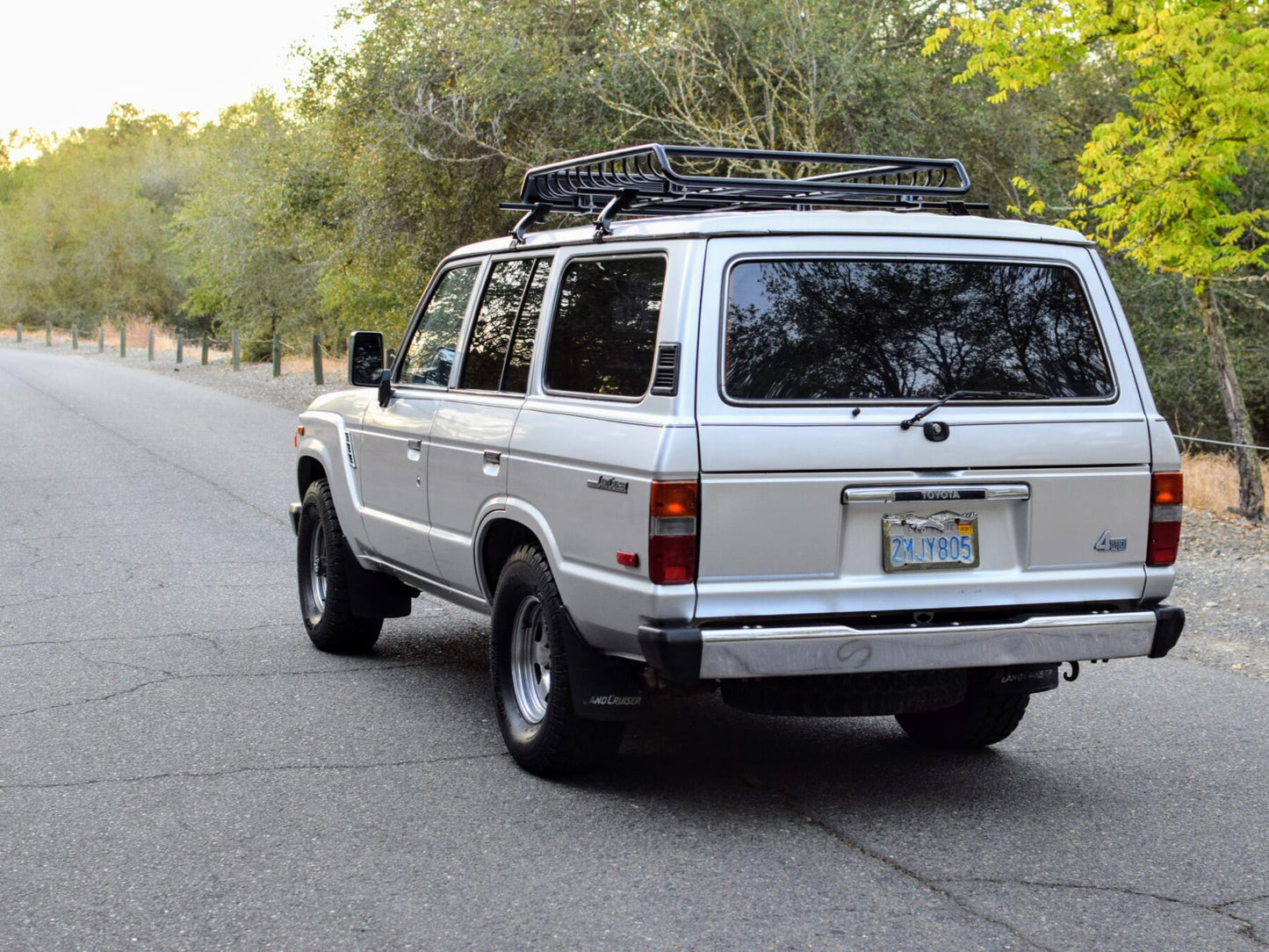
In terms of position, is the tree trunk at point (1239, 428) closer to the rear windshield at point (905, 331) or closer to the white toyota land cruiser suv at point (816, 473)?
the white toyota land cruiser suv at point (816, 473)

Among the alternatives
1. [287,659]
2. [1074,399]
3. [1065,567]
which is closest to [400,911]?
[1065,567]

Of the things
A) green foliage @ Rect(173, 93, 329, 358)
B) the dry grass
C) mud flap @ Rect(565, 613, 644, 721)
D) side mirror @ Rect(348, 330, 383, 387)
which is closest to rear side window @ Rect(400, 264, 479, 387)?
side mirror @ Rect(348, 330, 383, 387)

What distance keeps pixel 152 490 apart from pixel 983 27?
27.1ft

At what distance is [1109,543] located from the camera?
4961 mm

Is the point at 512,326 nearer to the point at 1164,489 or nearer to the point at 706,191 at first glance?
the point at 706,191

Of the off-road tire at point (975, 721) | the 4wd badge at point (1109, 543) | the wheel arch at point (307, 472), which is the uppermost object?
the 4wd badge at point (1109, 543)

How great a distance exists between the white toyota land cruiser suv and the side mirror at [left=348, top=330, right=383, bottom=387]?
58.9 inches

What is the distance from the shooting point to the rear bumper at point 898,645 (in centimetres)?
449

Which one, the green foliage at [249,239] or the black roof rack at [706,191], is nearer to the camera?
the black roof rack at [706,191]

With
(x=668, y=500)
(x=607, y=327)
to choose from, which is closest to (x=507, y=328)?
(x=607, y=327)

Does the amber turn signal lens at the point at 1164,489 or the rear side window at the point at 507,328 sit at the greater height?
the rear side window at the point at 507,328

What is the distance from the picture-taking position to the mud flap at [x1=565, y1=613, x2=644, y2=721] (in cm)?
498

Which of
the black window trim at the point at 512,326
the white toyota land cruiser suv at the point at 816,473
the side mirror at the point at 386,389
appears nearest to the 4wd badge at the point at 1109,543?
the white toyota land cruiser suv at the point at 816,473

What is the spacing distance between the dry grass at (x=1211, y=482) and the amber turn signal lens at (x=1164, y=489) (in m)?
9.36
